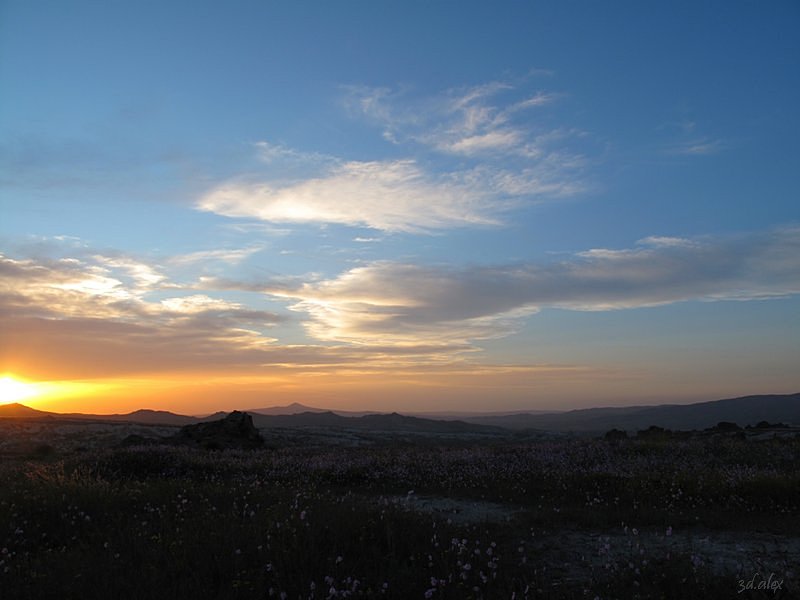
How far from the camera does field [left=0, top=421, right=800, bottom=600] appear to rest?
6.05 metres

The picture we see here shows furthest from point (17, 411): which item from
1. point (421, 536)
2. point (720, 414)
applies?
point (720, 414)

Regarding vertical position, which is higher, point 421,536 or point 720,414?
point 421,536

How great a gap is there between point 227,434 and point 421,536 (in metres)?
22.7

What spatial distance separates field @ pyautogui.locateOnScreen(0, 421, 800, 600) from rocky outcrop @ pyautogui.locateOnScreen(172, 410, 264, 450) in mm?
11532

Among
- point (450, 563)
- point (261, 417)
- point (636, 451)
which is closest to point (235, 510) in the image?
point (450, 563)

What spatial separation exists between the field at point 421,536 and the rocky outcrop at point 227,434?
11532mm

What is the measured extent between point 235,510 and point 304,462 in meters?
8.19

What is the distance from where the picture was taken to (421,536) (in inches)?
298

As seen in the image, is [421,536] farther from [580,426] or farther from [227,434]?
[580,426]

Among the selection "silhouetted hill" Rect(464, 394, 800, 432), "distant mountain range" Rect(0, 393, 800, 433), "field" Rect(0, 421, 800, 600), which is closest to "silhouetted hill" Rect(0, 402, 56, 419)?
"distant mountain range" Rect(0, 393, 800, 433)

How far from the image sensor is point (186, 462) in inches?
674

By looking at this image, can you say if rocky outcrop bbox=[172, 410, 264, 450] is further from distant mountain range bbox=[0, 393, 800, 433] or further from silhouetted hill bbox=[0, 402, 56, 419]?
silhouetted hill bbox=[0, 402, 56, 419]

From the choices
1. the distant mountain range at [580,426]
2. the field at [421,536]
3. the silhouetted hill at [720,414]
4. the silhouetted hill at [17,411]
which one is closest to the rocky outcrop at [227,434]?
the field at [421,536]

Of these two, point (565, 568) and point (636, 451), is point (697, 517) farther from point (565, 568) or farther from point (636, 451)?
point (636, 451)
